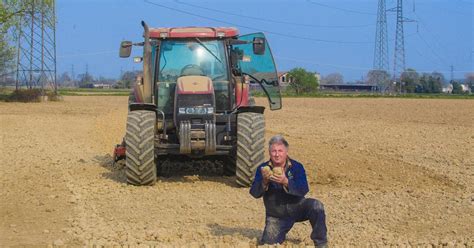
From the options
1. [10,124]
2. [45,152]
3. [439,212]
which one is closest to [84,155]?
[45,152]

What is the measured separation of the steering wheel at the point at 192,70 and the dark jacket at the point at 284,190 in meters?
5.07

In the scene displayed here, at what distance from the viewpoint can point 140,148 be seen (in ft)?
33.8

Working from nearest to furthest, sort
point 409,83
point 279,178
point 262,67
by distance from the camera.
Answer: point 279,178, point 262,67, point 409,83

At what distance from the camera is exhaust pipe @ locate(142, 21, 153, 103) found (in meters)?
11.1

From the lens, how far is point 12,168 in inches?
497

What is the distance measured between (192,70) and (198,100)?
870 millimetres

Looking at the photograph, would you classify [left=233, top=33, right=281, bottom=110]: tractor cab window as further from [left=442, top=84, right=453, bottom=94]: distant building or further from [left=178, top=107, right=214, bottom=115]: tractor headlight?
[left=442, top=84, right=453, bottom=94]: distant building

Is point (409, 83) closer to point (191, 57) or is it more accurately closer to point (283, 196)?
point (191, 57)

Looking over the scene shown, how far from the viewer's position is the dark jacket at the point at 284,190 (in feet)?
20.7

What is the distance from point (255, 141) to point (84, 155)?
5.99 meters

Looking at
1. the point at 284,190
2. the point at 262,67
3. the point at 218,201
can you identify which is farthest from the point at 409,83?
the point at 284,190

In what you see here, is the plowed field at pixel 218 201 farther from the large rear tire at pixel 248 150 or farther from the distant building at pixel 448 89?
the distant building at pixel 448 89

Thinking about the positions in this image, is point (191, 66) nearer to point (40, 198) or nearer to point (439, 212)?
point (40, 198)

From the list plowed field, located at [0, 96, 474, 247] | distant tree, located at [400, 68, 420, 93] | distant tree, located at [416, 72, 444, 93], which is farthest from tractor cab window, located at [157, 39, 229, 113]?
distant tree, located at [416, 72, 444, 93]
